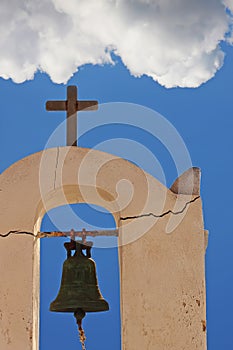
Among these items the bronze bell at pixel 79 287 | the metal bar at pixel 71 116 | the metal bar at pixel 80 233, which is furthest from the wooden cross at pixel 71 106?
the bronze bell at pixel 79 287

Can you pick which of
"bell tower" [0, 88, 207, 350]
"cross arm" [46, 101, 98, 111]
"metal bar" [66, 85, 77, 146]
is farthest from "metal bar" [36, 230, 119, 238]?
"cross arm" [46, 101, 98, 111]

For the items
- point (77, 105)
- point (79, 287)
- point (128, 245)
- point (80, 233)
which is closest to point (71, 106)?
point (77, 105)

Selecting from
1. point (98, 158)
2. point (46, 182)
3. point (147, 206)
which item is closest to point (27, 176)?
point (46, 182)

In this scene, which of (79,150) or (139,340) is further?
(79,150)

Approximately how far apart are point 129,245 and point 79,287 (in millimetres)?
359

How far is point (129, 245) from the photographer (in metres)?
3.27

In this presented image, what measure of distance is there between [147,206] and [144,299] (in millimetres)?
482

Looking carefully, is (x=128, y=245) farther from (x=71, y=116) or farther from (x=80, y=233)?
(x=71, y=116)

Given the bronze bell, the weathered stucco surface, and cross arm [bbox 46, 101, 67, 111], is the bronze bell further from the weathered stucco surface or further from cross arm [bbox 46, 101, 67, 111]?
cross arm [bbox 46, 101, 67, 111]

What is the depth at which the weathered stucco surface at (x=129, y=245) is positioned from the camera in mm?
3145

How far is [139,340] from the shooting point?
313 centimetres

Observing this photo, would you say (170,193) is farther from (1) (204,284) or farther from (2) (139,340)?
(2) (139,340)

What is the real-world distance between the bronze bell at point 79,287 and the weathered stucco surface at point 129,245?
5.7 inches

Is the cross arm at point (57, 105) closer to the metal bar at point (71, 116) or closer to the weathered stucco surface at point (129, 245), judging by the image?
the metal bar at point (71, 116)
